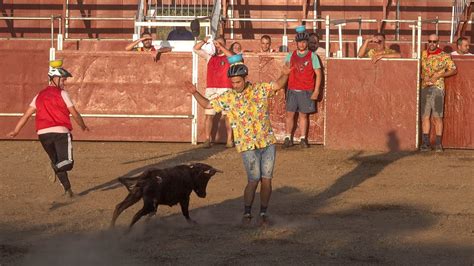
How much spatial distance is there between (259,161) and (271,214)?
1109mm

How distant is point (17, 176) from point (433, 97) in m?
6.92

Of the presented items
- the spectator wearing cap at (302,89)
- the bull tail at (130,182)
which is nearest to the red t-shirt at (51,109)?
the bull tail at (130,182)

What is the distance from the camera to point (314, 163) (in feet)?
54.6

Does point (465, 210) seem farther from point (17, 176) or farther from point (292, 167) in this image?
point (17, 176)

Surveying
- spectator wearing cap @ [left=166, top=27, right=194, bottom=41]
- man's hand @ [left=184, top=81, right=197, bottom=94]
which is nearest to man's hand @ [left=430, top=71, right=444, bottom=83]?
spectator wearing cap @ [left=166, top=27, right=194, bottom=41]

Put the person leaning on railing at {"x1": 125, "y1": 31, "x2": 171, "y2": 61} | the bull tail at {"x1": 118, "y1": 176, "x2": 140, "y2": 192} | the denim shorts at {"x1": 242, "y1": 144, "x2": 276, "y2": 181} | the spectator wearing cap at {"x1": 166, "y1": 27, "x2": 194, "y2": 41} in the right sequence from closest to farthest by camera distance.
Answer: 1. the bull tail at {"x1": 118, "y1": 176, "x2": 140, "y2": 192}
2. the denim shorts at {"x1": 242, "y1": 144, "x2": 276, "y2": 181}
3. the person leaning on railing at {"x1": 125, "y1": 31, "x2": 171, "y2": 61}
4. the spectator wearing cap at {"x1": 166, "y1": 27, "x2": 194, "y2": 41}

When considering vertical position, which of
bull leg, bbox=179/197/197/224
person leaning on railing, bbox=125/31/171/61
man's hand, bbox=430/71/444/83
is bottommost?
bull leg, bbox=179/197/197/224

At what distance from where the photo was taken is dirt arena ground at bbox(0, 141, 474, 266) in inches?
379

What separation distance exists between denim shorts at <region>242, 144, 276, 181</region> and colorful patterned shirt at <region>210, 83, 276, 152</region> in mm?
93

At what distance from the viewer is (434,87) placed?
18.2 m

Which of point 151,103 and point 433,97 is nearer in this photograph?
point 433,97

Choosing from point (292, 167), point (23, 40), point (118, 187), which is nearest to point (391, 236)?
point (118, 187)

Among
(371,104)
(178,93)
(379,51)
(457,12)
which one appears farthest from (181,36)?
(457,12)

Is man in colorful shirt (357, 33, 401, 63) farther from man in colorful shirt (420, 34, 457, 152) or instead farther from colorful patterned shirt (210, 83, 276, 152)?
colorful patterned shirt (210, 83, 276, 152)
